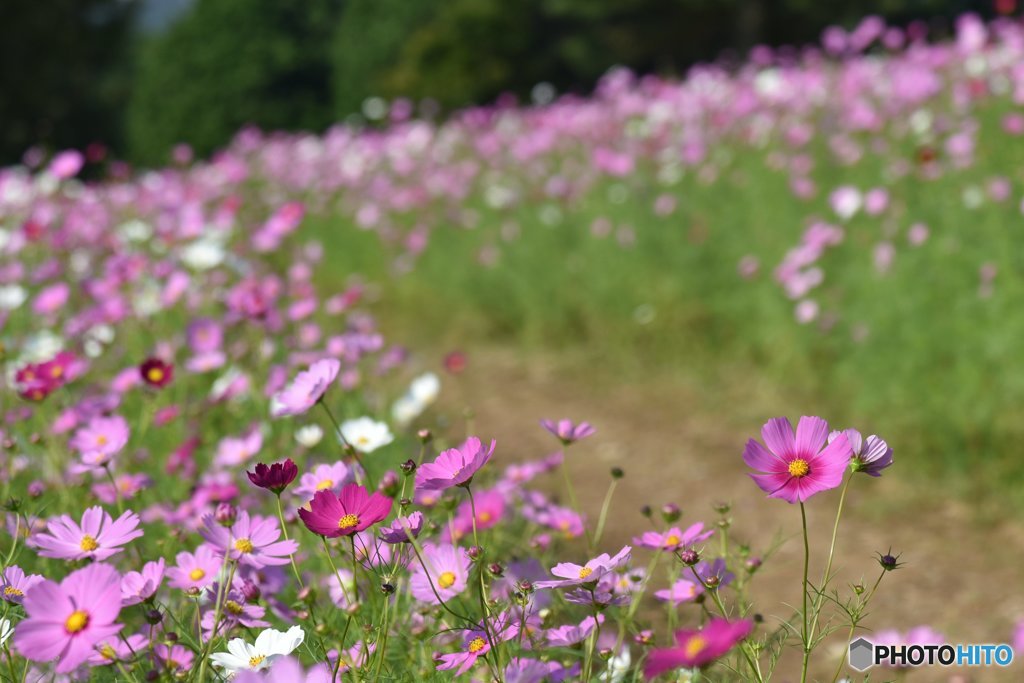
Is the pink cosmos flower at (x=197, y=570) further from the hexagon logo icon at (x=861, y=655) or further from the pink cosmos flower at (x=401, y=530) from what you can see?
the hexagon logo icon at (x=861, y=655)

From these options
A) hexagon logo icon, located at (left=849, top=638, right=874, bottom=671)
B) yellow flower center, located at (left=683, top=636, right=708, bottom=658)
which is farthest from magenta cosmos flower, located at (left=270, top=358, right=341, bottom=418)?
hexagon logo icon, located at (left=849, top=638, right=874, bottom=671)

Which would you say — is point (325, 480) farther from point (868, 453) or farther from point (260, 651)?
point (868, 453)

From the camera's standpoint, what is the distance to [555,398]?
4.96m

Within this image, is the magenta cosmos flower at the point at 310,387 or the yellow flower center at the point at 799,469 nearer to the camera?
the yellow flower center at the point at 799,469

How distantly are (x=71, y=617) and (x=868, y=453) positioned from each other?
2.71 ft

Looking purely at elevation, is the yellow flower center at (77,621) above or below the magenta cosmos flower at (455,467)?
below

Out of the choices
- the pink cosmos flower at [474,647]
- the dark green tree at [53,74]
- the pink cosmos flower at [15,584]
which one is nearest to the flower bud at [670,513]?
the pink cosmos flower at [474,647]

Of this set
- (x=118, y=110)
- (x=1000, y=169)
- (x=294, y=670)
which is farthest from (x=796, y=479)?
(x=118, y=110)

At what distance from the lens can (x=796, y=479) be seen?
110 cm

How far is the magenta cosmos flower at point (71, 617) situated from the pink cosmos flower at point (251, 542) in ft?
0.81

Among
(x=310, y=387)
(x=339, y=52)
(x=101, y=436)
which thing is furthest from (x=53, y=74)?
(x=310, y=387)

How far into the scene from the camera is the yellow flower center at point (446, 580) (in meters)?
1.35

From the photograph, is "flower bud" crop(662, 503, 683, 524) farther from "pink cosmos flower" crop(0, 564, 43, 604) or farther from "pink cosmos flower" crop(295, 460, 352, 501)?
"pink cosmos flower" crop(0, 564, 43, 604)

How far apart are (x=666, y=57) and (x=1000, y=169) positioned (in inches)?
542
